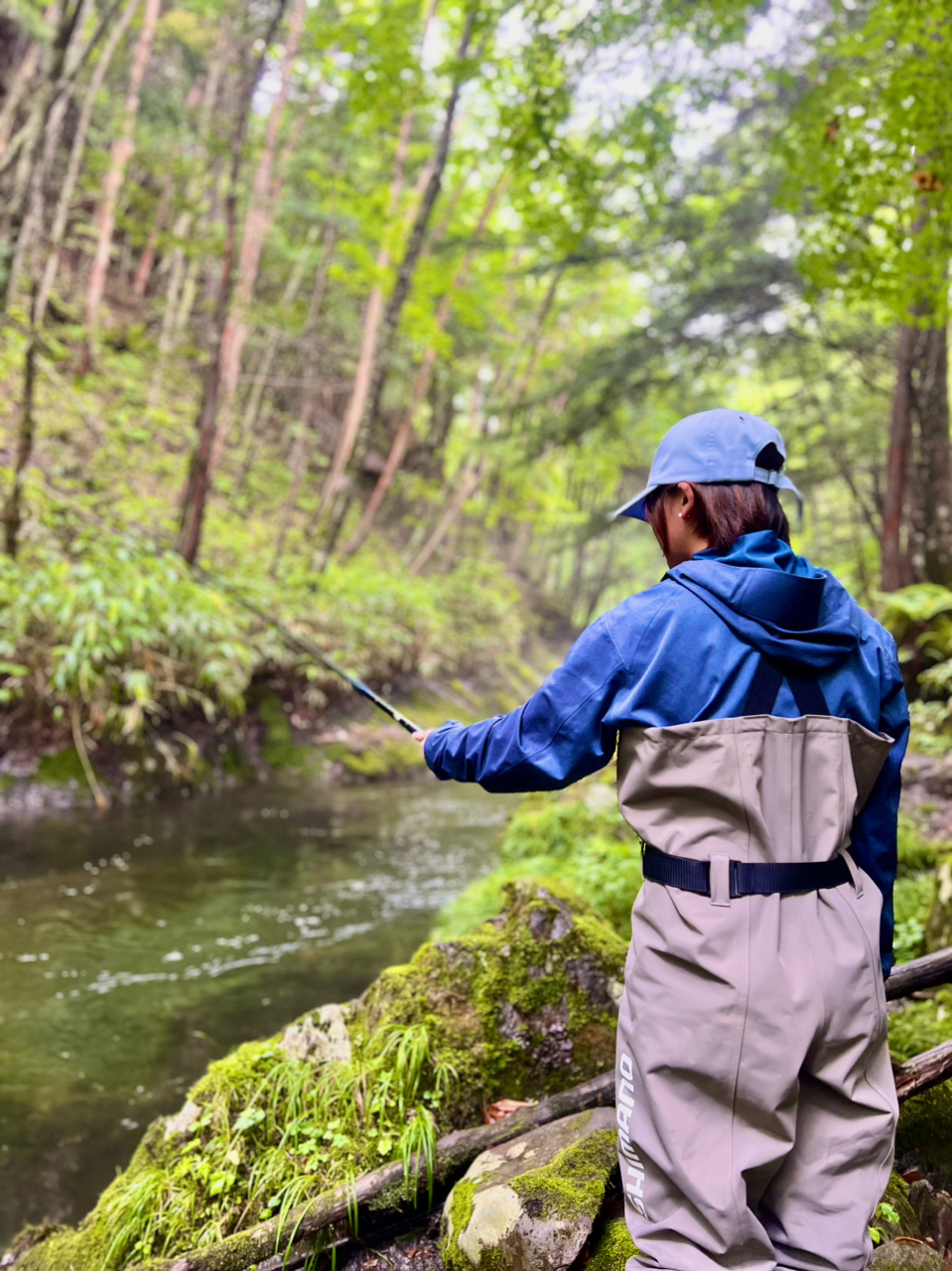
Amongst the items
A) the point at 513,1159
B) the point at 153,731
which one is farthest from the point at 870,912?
the point at 153,731

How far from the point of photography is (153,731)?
30.0 ft

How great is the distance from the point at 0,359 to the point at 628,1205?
13551mm

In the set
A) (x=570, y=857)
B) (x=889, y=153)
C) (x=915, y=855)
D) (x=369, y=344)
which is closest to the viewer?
(x=915, y=855)

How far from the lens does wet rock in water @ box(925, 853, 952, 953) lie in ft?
12.2

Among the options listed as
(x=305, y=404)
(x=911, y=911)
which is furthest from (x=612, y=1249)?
(x=305, y=404)

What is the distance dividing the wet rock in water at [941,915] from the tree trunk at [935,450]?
6.42m

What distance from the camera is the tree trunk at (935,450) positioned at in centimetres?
901

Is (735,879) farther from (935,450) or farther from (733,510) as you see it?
(935,450)

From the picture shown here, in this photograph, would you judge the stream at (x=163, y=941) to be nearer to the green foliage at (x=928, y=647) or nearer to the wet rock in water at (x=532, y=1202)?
the wet rock in water at (x=532, y=1202)

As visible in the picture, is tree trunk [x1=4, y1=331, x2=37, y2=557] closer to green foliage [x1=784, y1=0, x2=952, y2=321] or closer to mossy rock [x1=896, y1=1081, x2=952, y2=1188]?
green foliage [x1=784, y1=0, x2=952, y2=321]

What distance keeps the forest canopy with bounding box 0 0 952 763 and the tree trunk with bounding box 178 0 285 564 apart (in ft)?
0.14

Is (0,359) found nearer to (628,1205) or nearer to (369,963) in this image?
(369,963)

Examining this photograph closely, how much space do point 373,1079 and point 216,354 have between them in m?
8.62

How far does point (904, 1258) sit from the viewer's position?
6.74 feet
